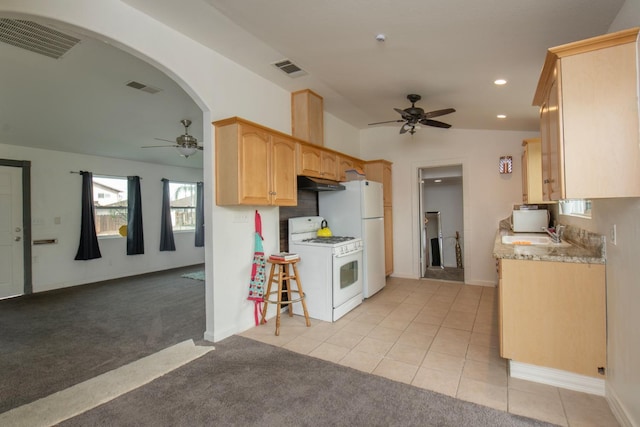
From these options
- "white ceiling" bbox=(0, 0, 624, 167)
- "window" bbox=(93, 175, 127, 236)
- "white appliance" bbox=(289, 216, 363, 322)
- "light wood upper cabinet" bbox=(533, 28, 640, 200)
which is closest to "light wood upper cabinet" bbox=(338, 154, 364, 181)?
"white ceiling" bbox=(0, 0, 624, 167)

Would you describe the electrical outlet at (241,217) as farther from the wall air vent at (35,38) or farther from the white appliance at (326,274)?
the wall air vent at (35,38)

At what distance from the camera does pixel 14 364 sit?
101 inches

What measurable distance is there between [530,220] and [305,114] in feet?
10.9

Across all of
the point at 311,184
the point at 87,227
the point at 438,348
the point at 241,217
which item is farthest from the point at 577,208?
the point at 87,227

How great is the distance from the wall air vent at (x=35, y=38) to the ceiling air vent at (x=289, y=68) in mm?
1710

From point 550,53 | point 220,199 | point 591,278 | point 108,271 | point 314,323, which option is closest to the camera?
point 550,53

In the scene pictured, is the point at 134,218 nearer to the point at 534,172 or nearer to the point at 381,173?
the point at 381,173

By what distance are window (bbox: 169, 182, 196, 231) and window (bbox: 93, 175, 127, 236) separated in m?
1.01

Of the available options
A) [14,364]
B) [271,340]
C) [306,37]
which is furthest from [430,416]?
[14,364]

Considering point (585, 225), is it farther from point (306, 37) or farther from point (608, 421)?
point (306, 37)

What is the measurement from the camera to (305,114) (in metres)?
3.93

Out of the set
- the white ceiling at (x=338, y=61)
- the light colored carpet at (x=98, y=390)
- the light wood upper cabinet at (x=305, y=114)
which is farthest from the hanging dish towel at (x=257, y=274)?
the white ceiling at (x=338, y=61)

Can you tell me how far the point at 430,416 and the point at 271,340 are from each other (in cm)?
162

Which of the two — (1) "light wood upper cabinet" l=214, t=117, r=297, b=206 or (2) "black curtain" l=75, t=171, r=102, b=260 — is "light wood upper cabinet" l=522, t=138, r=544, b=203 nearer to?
(1) "light wood upper cabinet" l=214, t=117, r=297, b=206
